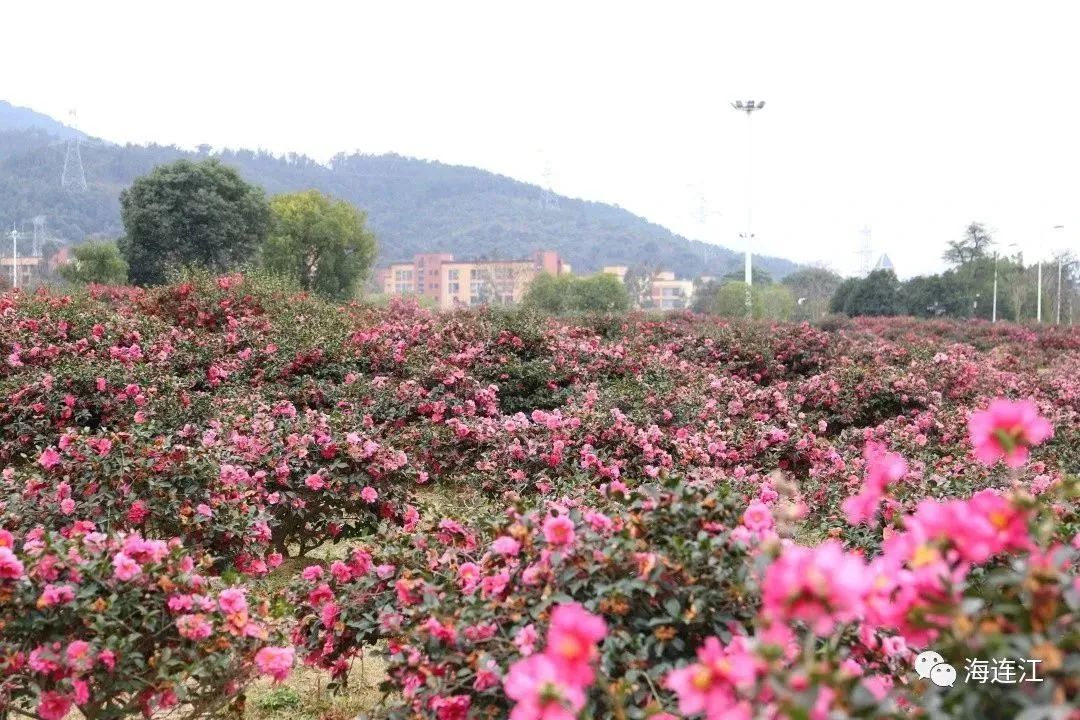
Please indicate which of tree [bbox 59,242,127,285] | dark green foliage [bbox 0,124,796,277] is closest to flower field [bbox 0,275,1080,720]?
tree [bbox 59,242,127,285]

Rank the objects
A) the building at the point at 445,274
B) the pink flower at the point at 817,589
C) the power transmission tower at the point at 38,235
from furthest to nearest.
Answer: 1. the building at the point at 445,274
2. the power transmission tower at the point at 38,235
3. the pink flower at the point at 817,589

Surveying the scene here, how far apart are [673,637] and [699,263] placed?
278 ft

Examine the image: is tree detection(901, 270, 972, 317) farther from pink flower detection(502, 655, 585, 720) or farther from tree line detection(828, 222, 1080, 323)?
pink flower detection(502, 655, 585, 720)

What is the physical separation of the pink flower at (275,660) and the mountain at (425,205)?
76633 mm

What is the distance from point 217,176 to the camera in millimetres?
32469

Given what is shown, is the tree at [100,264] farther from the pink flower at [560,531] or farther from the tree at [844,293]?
the pink flower at [560,531]

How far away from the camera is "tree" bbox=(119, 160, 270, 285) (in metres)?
31.6

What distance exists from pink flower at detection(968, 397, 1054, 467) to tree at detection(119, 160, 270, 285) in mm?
32169

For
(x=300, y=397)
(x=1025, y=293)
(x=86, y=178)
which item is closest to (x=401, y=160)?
(x=86, y=178)

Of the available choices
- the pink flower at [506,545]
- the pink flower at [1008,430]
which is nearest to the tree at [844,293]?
the pink flower at [506,545]

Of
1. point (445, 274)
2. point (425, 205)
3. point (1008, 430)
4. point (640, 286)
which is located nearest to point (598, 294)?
point (640, 286)

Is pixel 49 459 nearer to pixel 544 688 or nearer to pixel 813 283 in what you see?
pixel 544 688

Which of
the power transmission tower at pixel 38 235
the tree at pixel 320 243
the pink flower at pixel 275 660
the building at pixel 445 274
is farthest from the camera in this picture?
the building at pixel 445 274

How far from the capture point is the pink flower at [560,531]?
1.74m
